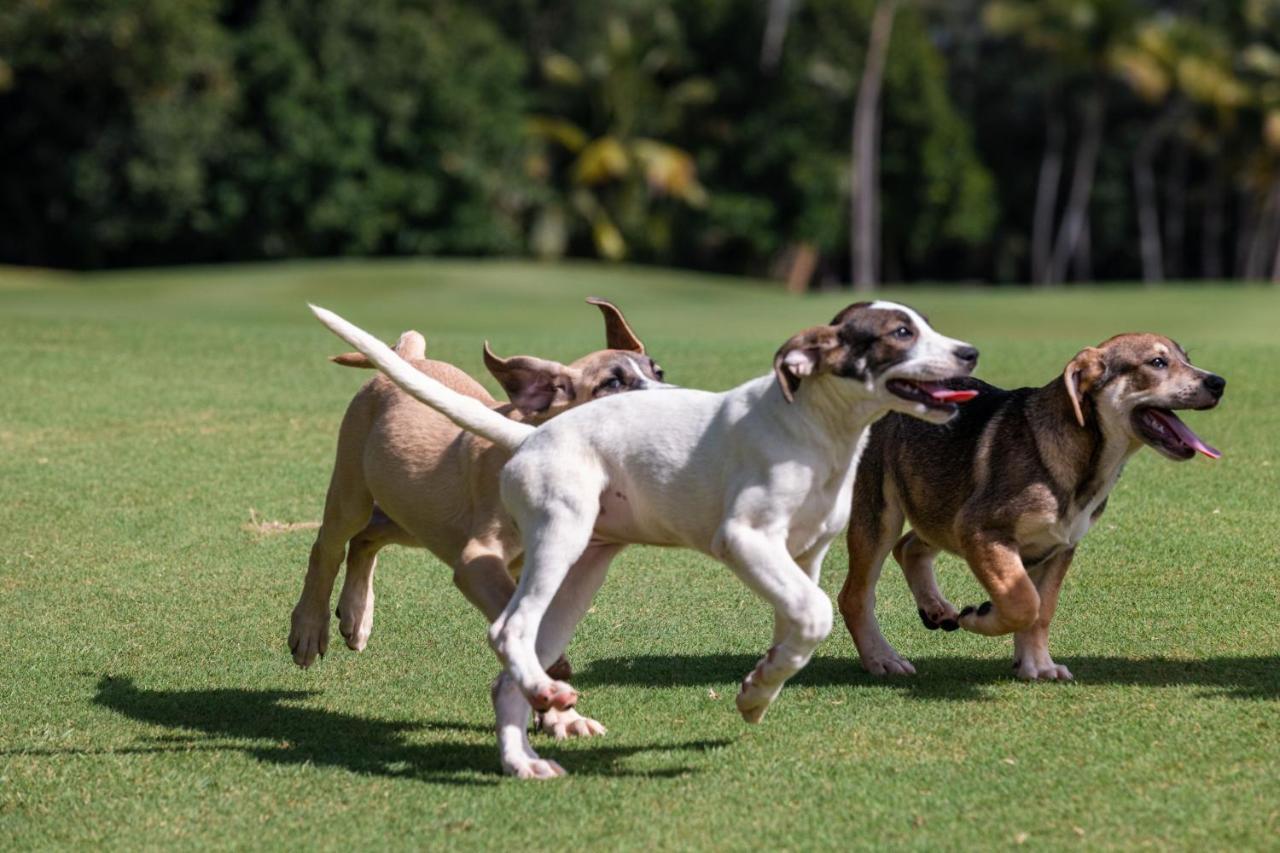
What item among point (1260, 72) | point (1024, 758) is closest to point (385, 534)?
point (1024, 758)

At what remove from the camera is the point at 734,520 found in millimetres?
6234

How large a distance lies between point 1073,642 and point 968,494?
3.56ft

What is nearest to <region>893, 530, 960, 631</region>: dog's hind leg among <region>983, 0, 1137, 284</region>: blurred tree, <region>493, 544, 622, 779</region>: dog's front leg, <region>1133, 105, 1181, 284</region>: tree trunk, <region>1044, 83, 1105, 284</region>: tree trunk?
<region>493, 544, 622, 779</region>: dog's front leg

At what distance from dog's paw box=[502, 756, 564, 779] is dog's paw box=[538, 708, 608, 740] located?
51 cm

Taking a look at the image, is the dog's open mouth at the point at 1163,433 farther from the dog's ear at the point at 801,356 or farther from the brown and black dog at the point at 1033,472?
the dog's ear at the point at 801,356

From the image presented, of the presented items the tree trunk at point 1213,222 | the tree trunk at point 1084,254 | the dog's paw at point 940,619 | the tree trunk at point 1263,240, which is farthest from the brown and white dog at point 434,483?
the tree trunk at point 1084,254

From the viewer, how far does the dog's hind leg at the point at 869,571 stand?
810cm

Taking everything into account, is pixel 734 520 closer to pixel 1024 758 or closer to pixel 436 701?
pixel 1024 758

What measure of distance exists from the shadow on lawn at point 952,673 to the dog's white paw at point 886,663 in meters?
0.05

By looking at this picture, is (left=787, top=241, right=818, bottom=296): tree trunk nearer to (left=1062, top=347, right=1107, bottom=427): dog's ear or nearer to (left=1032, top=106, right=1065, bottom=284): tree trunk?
(left=1032, top=106, right=1065, bottom=284): tree trunk

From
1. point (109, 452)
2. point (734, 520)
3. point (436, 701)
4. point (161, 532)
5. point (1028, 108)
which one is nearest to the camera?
point (734, 520)

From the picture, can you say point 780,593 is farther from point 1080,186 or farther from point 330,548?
point 1080,186

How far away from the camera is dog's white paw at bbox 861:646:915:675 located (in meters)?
8.05

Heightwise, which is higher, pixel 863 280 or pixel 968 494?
pixel 968 494
